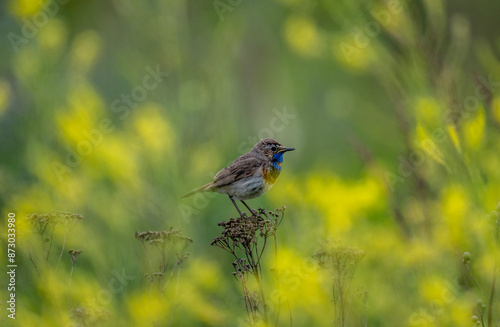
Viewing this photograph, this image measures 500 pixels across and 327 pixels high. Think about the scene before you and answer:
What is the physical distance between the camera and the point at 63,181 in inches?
143

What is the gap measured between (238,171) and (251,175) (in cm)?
8

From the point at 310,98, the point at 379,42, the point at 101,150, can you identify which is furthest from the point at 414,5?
the point at 310,98

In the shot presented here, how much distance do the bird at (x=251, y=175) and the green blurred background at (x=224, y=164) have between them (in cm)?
15

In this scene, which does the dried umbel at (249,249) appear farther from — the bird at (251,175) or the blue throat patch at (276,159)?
the blue throat patch at (276,159)

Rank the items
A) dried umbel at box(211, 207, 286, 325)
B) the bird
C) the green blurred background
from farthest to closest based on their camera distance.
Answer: the bird → the green blurred background → dried umbel at box(211, 207, 286, 325)

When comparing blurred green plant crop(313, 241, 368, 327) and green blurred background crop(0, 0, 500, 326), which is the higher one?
green blurred background crop(0, 0, 500, 326)

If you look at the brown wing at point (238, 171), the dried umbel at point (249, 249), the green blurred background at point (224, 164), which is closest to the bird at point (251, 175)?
the brown wing at point (238, 171)

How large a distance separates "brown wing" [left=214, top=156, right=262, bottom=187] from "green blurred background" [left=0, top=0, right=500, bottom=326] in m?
0.21

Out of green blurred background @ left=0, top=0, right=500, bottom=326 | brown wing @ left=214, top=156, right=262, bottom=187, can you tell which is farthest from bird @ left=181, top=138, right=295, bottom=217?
green blurred background @ left=0, top=0, right=500, bottom=326

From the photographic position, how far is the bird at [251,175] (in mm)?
3246

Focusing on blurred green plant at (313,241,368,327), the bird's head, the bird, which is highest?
the bird's head

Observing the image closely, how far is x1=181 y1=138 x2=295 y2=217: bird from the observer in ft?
10.6

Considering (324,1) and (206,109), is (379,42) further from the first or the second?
(206,109)

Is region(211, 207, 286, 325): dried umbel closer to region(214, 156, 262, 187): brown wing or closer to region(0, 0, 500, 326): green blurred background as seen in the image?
region(0, 0, 500, 326): green blurred background
